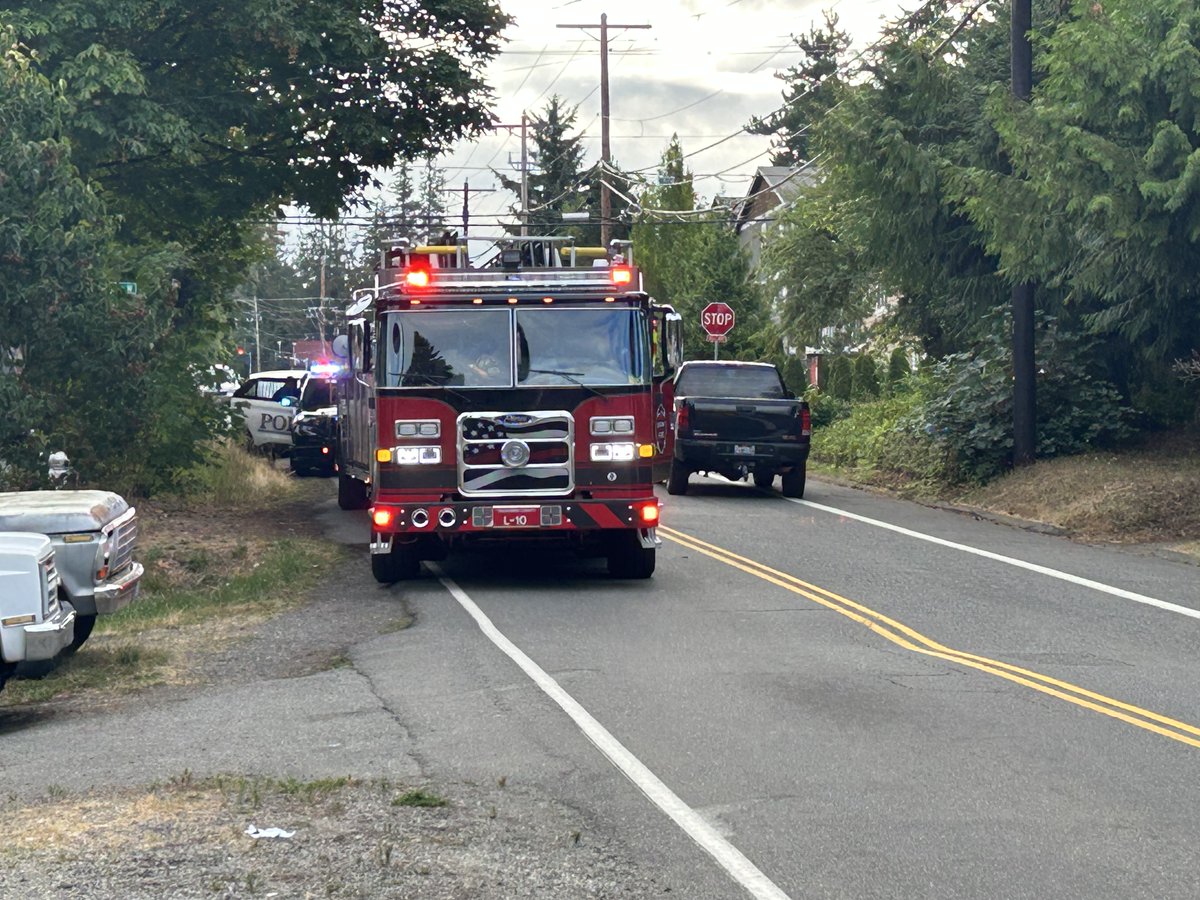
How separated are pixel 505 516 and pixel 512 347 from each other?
1.52 m

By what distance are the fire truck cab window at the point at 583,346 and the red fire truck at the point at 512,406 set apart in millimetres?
12

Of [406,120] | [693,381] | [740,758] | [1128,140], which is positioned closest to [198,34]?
[406,120]

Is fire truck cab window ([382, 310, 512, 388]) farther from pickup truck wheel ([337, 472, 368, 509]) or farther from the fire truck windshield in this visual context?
pickup truck wheel ([337, 472, 368, 509])

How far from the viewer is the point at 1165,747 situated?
8367 mm

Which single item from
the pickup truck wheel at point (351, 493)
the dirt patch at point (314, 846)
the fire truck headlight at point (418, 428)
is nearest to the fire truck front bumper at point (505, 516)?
the fire truck headlight at point (418, 428)

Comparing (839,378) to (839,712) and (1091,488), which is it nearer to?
(1091,488)

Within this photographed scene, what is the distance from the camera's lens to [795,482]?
24.6 meters

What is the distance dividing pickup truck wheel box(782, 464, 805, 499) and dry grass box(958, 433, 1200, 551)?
94.1 inches

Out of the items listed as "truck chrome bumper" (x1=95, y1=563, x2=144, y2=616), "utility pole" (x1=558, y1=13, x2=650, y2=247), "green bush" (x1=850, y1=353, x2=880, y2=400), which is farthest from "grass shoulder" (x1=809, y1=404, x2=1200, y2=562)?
"utility pole" (x1=558, y1=13, x2=650, y2=247)

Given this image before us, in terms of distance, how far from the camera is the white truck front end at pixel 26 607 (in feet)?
30.2

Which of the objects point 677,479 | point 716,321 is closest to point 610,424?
point 677,479

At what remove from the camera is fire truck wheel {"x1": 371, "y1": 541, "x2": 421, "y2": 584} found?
15060mm

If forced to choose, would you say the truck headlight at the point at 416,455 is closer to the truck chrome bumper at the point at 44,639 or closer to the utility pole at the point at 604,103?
the truck chrome bumper at the point at 44,639

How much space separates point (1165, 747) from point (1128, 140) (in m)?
12.4
